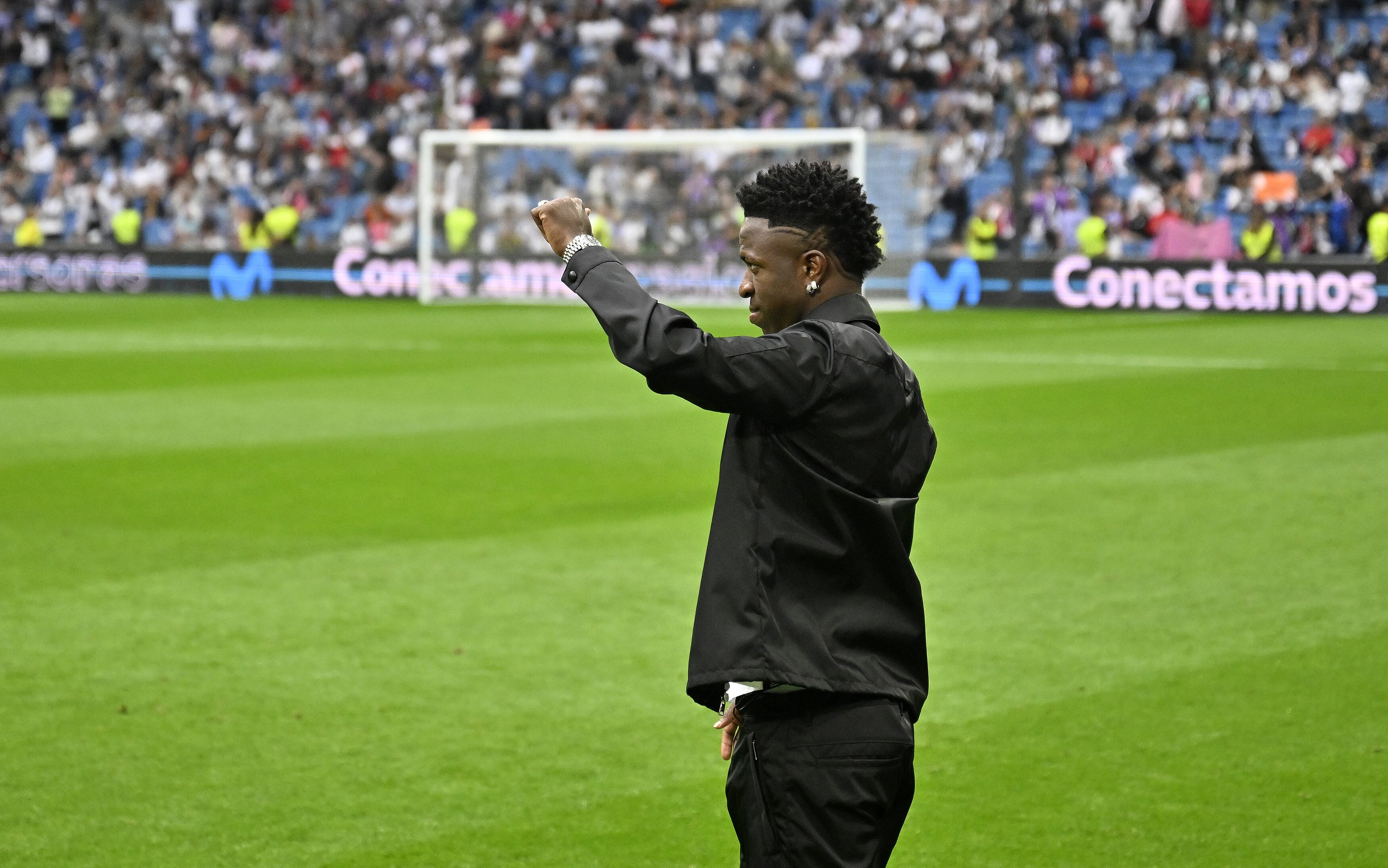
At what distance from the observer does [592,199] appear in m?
29.6

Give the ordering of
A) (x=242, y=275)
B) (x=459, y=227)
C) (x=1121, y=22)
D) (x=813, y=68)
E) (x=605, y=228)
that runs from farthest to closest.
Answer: (x=813, y=68) → (x=1121, y=22) → (x=242, y=275) → (x=459, y=227) → (x=605, y=228)

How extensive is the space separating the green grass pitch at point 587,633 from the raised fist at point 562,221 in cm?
208

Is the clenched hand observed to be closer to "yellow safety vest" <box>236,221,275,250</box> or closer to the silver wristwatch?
the silver wristwatch

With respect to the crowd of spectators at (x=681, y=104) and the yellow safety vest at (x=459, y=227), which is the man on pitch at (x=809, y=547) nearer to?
the crowd of spectators at (x=681, y=104)

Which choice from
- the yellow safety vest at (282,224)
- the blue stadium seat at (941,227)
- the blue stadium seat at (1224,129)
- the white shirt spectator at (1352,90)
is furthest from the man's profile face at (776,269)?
the yellow safety vest at (282,224)

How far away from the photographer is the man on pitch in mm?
3051

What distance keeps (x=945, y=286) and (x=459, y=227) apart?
24.8ft

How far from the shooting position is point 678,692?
6.38m

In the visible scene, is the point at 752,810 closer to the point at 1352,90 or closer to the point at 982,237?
the point at 982,237

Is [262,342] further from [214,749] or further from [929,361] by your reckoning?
[214,749]

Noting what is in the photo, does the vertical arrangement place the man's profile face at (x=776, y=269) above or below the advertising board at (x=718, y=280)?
above

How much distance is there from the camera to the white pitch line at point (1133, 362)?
1747cm

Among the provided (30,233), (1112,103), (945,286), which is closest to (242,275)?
(30,233)

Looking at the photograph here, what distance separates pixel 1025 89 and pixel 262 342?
14835mm
